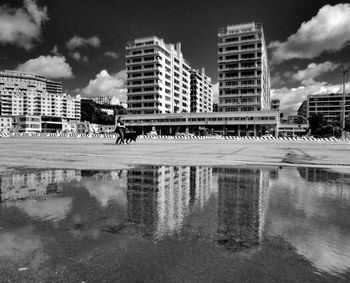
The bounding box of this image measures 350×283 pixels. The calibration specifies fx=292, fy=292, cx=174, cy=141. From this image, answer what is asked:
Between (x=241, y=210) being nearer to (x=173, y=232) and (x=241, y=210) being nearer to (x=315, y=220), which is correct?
(x=315, y=220)

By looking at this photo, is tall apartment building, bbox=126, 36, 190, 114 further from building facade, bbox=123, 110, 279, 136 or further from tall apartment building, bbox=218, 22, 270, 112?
tall apartment building, bbox=218, 22, 270, 112

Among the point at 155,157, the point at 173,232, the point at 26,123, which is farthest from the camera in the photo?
the point at 26,123

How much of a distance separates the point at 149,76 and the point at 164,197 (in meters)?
106

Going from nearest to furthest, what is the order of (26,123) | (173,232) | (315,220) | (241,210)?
(173,232) < (315,220) < (241,210) < (26,123)

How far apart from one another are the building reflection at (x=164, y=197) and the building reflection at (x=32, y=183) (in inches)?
58.1

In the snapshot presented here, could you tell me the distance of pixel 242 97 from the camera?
10125 centimetres

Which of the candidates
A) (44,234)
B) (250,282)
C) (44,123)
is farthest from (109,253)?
(44,123)

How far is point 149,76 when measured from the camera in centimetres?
10750

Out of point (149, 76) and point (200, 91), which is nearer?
point (149, 76)

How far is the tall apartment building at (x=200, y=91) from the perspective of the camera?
151500 millimetres

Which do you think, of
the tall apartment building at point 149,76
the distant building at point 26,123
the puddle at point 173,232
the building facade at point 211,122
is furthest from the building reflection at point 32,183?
the distant building at point 26,123

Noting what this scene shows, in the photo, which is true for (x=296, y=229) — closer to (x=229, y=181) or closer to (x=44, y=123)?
(x=229, y=181)

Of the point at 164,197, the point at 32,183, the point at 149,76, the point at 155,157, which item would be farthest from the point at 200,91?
the point at 164,197

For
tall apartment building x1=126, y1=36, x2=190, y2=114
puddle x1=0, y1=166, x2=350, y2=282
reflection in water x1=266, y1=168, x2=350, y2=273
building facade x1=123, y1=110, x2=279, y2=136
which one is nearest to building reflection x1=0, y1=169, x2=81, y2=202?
puddle x1=0, y1=166, x2=350, y2=282
